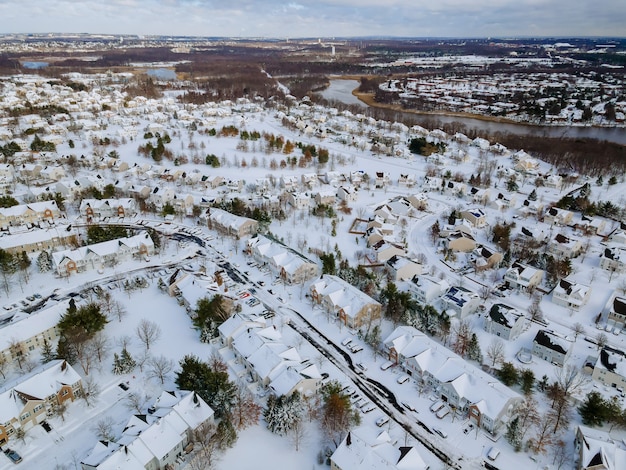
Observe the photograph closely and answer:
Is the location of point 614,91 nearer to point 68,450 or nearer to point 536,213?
point 536,213

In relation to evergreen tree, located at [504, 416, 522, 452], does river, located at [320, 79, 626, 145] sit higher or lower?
higher

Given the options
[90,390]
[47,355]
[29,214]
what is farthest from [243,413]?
[29,214]

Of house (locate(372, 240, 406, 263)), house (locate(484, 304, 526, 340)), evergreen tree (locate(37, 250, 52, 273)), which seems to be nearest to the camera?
house (locate(484, 304, 526, 340))

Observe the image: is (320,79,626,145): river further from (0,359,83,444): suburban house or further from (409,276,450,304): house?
(0,359,83,444): suburban house

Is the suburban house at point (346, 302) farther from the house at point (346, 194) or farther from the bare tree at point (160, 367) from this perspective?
the house at point (346, 194)

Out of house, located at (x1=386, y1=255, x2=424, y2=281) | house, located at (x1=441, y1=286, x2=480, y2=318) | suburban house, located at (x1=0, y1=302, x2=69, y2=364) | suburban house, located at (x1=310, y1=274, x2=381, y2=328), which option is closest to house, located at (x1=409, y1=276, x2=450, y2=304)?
house, located at (x1=441, y1=286, x2=480, y2=318)

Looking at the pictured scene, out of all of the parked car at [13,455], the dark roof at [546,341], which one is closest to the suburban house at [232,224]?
the parked car at [13,455]
